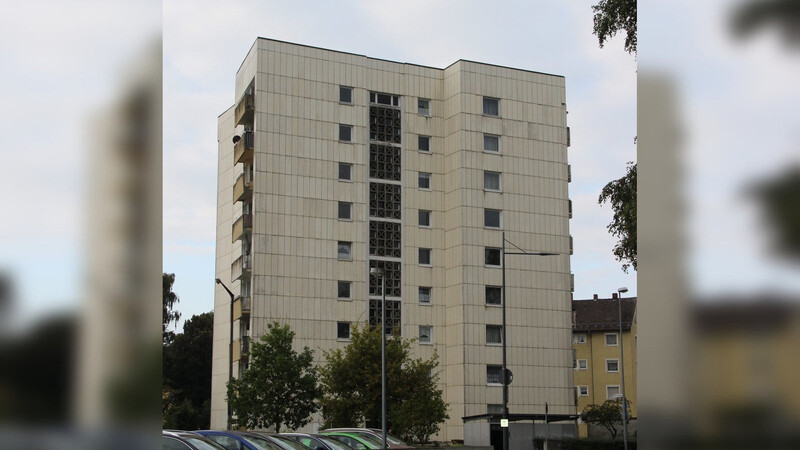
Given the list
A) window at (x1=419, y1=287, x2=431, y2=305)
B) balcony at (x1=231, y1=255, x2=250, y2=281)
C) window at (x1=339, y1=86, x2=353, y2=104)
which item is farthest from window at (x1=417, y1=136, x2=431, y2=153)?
balcony at (x1=231, y1=255, x2=250, y2=281)

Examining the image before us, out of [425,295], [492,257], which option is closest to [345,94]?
[425,295]

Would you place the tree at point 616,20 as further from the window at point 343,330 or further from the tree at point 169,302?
the tree at point 169,302

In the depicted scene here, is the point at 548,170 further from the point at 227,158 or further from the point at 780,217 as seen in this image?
the point at 780,217

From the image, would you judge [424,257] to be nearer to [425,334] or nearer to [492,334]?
[425,334]

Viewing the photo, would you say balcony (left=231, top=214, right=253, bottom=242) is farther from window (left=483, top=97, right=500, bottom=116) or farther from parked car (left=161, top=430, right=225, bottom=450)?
parked car (left=161, top=430, right=225, bottom=450)

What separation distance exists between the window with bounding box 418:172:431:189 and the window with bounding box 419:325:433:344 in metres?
10.6

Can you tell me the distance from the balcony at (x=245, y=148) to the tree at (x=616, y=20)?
47.5 metres

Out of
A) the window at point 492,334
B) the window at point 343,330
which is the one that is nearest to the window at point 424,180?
the window at point 492,334

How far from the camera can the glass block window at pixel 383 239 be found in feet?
230

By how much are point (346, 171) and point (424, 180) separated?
6.63 metres

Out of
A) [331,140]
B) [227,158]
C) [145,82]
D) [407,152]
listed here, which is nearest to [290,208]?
[331,140]

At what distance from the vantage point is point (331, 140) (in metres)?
69.8

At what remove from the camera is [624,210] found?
20.5m

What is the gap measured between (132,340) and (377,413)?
171ft
